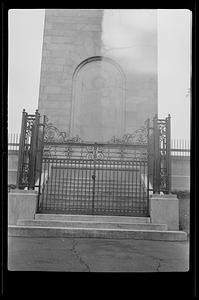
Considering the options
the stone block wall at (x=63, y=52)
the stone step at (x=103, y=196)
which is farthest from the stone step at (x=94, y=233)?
the stone block wall at (x=63, y=52)

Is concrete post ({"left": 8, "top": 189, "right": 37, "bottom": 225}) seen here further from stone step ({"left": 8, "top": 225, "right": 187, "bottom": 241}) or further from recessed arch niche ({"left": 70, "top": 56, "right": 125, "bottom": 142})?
recessed arch niche ({"left": 70, "top": 56, "right": 125, "bottom": 142})

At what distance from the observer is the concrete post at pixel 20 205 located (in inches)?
231

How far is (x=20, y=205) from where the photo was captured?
19.5 feet

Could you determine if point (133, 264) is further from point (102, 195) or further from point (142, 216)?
point (102, 195)

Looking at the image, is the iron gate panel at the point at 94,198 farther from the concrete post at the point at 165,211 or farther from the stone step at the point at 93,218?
the concrete post at the point at 165,211

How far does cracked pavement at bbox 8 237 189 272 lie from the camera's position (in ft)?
9.98

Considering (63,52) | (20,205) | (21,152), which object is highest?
(63,52)

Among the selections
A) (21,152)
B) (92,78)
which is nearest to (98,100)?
(92,78)

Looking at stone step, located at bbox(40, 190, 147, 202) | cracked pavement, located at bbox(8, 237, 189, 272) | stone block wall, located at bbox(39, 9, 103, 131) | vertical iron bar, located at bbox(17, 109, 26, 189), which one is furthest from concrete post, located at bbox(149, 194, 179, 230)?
stone block wall, located at bbox(39, 9, 103, 131)

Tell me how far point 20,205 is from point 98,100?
7.02 meters

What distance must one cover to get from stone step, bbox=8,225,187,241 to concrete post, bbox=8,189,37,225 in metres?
0.70

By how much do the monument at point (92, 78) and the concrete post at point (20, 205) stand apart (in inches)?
238

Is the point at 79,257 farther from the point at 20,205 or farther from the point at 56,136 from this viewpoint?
the point at 56,136
